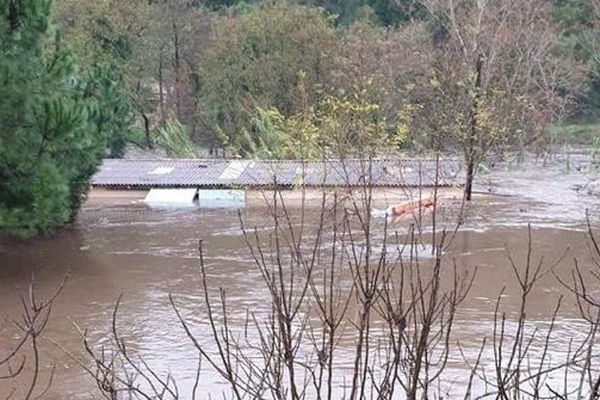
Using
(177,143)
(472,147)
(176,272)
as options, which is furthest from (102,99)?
(177,143)

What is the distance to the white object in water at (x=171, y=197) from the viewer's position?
17.5 meters

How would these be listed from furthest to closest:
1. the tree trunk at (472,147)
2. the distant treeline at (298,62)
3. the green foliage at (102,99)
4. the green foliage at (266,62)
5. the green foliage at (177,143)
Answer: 1. the green foliage at (266,62)
2. the green foliage at (177,143)
3. the distant treeline at (298,62)
4. the tree trunk at (472,147)
5. the green foliage at (102,99)

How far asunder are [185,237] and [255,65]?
10.7 m

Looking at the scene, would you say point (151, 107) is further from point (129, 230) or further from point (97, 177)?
point (129, 230)

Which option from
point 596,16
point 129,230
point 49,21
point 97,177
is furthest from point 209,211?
point 596,16

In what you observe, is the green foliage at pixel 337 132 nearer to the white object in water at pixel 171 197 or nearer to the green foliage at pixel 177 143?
the white object in water at pixel 171 197

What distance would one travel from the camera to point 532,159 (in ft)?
79.6

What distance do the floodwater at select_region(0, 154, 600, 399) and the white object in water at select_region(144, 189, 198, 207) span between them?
0.68 meters

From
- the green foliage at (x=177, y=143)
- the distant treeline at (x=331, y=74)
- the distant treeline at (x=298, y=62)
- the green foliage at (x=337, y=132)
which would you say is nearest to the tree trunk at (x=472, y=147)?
the distant treeline at (x=331, y=74)

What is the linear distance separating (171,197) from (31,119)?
8.54 m

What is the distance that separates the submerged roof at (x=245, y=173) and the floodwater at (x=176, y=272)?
4.46 ft

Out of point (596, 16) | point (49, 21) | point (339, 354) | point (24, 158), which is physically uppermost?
point (596, 16)

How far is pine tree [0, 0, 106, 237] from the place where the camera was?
9375 mm

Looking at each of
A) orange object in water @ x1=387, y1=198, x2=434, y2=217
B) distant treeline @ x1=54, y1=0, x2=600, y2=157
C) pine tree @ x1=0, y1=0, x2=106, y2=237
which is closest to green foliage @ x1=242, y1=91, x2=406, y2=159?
orange object in water @ x1=387, y1=198, x2=434, y2=217
